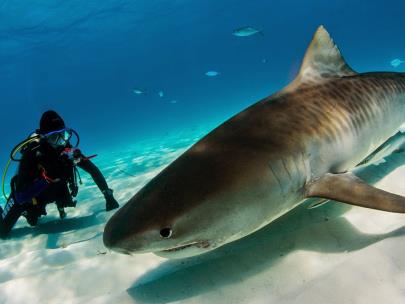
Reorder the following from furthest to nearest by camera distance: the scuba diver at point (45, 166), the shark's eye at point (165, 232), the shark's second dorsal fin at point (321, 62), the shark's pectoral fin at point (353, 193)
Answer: the scuba diver at point (45, 166), the shark's second dorsal fin at point (321, 62), the shark's pectoral fin at point (353, 193), the shark's eye at point (165, 232)

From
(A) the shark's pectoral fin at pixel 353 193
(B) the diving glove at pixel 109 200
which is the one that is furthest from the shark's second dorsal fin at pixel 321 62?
(B) the diving glove at pixel 109 200

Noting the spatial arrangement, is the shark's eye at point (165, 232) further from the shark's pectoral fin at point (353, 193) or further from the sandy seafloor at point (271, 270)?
the shark's pectoral fin at point (353, 193)

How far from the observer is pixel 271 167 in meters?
A: 2.28

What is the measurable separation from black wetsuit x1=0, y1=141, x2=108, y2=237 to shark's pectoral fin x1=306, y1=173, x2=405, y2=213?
4.12 meters

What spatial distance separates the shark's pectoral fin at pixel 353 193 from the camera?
215cm

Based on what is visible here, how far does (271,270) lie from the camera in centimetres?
239

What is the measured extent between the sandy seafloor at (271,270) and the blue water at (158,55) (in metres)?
17.7

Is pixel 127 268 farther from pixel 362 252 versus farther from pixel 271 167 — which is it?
pixel 362 252

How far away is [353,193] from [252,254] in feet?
2.97

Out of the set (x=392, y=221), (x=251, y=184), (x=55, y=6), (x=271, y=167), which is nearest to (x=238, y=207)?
(x=251, y=184)

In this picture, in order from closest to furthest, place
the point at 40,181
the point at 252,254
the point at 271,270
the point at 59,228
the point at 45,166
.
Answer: the point at 271,270, the point at 252,254, the point at 40,181, the point at 45,166, the point at 59,228

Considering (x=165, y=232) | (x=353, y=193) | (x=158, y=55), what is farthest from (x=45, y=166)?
(x=158, y=55)

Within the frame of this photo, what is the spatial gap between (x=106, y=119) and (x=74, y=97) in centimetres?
Result: 3452

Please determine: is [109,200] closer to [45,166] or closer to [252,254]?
[45,166]
